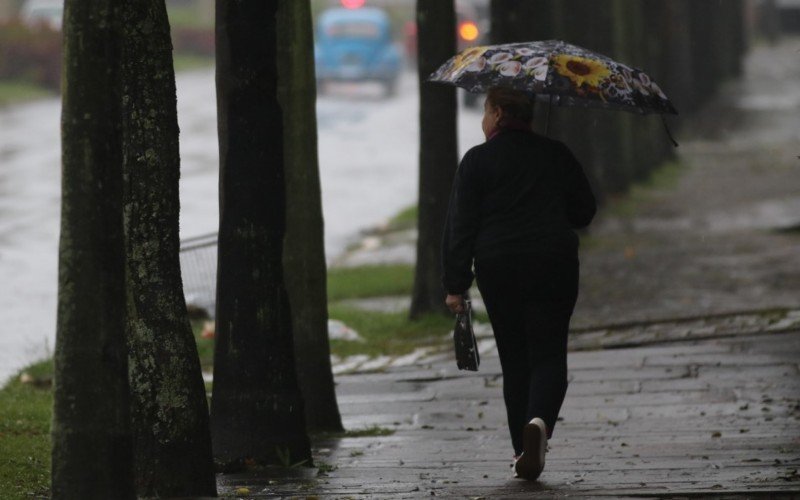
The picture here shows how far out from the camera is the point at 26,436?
8773 mm

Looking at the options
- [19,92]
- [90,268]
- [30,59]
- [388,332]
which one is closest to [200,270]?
[388,332]

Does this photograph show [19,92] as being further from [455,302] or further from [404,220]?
[455,302]

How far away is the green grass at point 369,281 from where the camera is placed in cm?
1592

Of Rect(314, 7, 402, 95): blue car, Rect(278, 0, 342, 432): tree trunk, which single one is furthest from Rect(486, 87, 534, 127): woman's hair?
Rect(314, 7, 402, 95): blue car

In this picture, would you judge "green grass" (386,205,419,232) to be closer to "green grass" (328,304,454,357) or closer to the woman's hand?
"green grass" (328,304,454,357)

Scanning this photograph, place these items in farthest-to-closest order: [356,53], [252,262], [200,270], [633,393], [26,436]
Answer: [356,53], [200,270], [633,393], [26,436], [252,262]

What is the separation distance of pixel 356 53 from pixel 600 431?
3373 cm

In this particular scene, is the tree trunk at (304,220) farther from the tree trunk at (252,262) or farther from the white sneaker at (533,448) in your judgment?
the white sneaker at (533,448)

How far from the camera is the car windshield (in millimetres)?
44125

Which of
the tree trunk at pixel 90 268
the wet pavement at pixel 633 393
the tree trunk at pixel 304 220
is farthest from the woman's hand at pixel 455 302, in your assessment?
the tree trunk at pixel 304 220

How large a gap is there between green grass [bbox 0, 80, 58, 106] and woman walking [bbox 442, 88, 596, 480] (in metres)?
31.4

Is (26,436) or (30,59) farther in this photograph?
(30,59)

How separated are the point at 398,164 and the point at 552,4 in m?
10.8

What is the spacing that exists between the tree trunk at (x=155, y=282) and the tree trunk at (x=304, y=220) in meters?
2.36
